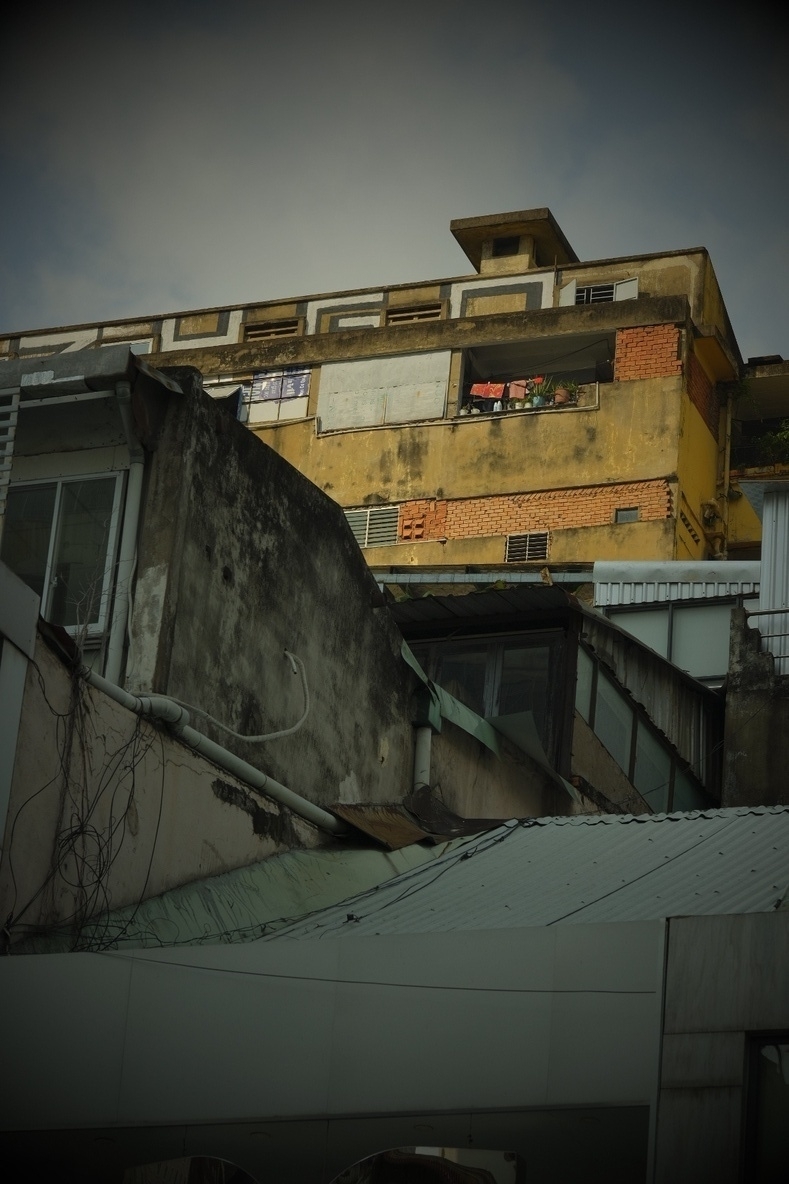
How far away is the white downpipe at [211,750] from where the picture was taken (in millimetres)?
9828

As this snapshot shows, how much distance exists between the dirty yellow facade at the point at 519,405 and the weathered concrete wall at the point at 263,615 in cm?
1507

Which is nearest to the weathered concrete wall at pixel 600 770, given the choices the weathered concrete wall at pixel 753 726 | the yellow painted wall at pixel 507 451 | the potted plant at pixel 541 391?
the weathered concrete wall at pixel 753 726

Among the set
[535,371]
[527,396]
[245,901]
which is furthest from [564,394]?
[245,901]

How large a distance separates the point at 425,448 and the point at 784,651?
13.0 metres

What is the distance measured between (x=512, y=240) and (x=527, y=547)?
25.2 feet

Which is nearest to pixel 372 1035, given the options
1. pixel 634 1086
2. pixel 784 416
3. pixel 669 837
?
pixel 634 1086

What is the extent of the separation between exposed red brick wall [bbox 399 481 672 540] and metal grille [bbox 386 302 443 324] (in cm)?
486

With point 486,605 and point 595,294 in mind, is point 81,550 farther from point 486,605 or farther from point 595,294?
point 595,294

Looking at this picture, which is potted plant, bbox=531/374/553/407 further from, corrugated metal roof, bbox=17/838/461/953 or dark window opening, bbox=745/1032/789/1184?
dark window opening, bbox=745/1032/789/1184

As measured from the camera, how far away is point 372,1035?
849cm

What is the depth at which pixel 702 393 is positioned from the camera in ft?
103

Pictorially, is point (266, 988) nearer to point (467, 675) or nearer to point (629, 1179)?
point (629, 1179)

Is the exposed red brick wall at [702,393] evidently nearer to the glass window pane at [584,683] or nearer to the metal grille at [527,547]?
the metal grille at [527,547]

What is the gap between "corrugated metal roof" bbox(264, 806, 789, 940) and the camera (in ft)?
30.1
